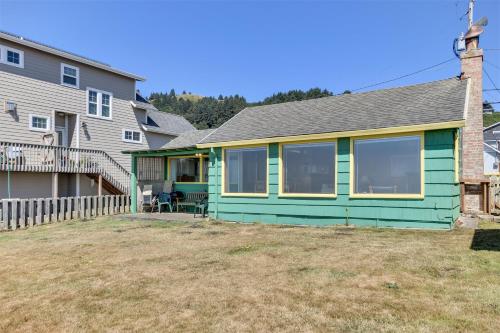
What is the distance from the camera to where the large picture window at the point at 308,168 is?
9195 mm

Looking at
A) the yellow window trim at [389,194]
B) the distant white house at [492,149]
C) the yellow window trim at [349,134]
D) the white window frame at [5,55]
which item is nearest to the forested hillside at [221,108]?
the distant white house at [492,149]

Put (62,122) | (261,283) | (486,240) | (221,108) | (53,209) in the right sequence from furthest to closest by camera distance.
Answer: (221,108) → (62,122) → (53,209) → (486,240) → (261,283)

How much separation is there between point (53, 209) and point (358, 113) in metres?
10.5

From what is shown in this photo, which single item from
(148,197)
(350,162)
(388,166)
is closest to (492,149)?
(388,166)

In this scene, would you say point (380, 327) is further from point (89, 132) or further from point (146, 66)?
point (146, 66)

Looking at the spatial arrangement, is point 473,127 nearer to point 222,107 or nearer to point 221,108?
point 221,108

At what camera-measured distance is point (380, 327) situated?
10.1 ft

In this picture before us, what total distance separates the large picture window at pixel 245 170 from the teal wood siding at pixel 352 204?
0.25 m

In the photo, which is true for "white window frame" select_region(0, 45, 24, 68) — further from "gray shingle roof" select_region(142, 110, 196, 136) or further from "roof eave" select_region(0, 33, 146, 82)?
"gray shingle roof" select_region(142, 110, 196, 136)

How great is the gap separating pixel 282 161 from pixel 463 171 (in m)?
5.21

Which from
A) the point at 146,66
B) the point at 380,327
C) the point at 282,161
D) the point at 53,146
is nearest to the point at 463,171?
the point at 282,161

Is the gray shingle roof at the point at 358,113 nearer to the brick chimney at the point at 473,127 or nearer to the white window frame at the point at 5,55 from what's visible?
the brick chimney at the point at 473,127

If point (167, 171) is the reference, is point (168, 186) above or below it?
below

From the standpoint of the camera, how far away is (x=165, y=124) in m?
23.0
